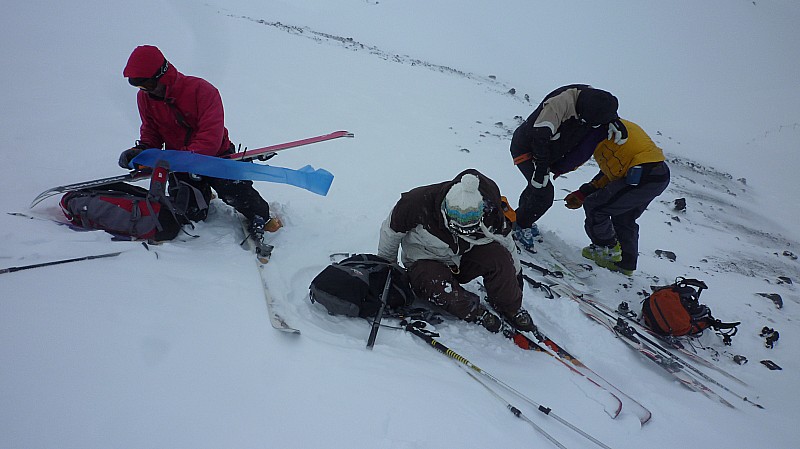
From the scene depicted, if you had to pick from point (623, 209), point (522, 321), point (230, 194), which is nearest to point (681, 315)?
point (623, 209)

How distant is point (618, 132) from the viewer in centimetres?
355

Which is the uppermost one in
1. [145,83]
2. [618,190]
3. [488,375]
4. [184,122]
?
[618,190]

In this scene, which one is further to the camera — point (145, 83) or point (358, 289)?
point (145, 83)

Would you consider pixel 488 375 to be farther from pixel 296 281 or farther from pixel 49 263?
pixel 49 263

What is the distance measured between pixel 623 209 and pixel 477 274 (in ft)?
6.18

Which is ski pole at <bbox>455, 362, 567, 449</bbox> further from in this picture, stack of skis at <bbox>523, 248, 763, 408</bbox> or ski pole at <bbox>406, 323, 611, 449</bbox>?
stack of skis at <bbox>523, 248, 763, 408</bbox>

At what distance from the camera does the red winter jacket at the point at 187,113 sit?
304cm

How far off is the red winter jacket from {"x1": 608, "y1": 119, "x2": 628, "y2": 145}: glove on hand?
3.37 meters

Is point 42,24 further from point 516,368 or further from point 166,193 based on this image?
point 516,368

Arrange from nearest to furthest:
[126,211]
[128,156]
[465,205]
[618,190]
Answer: [465,205] < [126,211] < [128,156] < [618,190]

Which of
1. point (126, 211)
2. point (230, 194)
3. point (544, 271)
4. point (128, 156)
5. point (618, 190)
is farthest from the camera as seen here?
point (544, 271)

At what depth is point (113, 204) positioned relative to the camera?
114 inches

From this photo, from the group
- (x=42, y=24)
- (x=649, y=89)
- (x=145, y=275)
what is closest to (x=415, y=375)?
(x=145, y=275)

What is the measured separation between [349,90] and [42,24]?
513 cm
